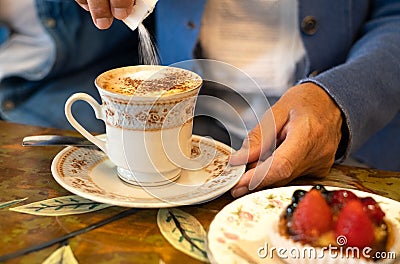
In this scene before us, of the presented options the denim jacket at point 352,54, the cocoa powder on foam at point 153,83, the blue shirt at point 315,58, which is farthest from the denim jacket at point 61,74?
the cocoa powder on foam at point 153,83

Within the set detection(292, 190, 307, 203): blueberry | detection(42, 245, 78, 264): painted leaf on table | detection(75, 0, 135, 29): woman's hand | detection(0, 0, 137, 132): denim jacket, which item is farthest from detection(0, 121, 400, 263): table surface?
detection(0, 0, 137, 132): denim jacket

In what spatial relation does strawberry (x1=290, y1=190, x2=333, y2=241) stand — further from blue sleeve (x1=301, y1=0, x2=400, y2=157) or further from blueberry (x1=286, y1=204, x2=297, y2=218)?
blue sleeve (x1=301, y1=0, x2=400, y2=157)

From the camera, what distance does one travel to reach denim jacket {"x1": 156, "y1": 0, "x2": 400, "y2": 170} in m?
0.92

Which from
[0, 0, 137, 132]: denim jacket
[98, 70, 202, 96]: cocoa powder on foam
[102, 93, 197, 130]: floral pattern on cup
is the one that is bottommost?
[0, 0, 137, 132]: denim jacket

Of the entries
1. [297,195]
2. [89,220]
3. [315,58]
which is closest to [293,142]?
[297,195]

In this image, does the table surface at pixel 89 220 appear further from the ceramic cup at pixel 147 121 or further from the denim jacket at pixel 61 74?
the denim jacket at pixel 61 74

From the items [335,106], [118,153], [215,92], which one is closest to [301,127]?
[335,106]

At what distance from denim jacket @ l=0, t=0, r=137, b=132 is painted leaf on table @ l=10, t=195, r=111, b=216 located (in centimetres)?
61

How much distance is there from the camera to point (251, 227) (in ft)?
2.06

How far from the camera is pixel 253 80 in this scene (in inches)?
44.9

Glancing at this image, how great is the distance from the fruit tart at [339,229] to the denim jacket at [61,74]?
0.81 m

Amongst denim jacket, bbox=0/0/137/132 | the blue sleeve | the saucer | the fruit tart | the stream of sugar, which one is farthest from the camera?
denim jacket, bbox=0/0/137/132

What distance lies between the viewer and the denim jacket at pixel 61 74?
128 centimetres

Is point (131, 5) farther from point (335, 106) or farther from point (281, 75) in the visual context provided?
point (281, 75)
